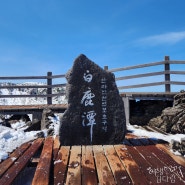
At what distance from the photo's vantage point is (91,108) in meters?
4.86

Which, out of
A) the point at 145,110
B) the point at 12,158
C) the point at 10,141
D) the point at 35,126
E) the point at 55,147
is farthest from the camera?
the point at 145,110

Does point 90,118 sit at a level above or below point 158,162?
above

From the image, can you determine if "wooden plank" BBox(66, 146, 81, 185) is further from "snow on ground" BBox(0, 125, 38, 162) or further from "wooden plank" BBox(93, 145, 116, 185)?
"snow on ground" BBox(0, 125, 38, 162)

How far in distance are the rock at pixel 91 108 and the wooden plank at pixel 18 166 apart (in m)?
0.69

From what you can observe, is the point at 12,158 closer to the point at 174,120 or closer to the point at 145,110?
the point at 174,120

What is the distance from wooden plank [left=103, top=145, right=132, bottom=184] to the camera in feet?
9.14

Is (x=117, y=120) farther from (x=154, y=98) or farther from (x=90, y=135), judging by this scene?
(x=154, y=98)

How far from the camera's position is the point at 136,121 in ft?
28.2

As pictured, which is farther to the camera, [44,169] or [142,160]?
[142,160]

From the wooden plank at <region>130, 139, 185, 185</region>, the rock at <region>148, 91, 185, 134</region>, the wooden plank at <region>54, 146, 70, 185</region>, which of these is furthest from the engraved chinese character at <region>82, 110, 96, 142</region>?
the rock at <region>148, 91, 185, 134</region>

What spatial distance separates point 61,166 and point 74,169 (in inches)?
8.2

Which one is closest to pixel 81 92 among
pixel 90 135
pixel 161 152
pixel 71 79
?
pixel 71 79

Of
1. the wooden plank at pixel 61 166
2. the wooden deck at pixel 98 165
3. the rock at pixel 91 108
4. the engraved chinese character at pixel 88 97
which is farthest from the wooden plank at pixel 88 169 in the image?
the engraved chinese character at pixel 88 97

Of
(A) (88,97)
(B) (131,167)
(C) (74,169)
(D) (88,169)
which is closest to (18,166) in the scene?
(C) (74,169)
